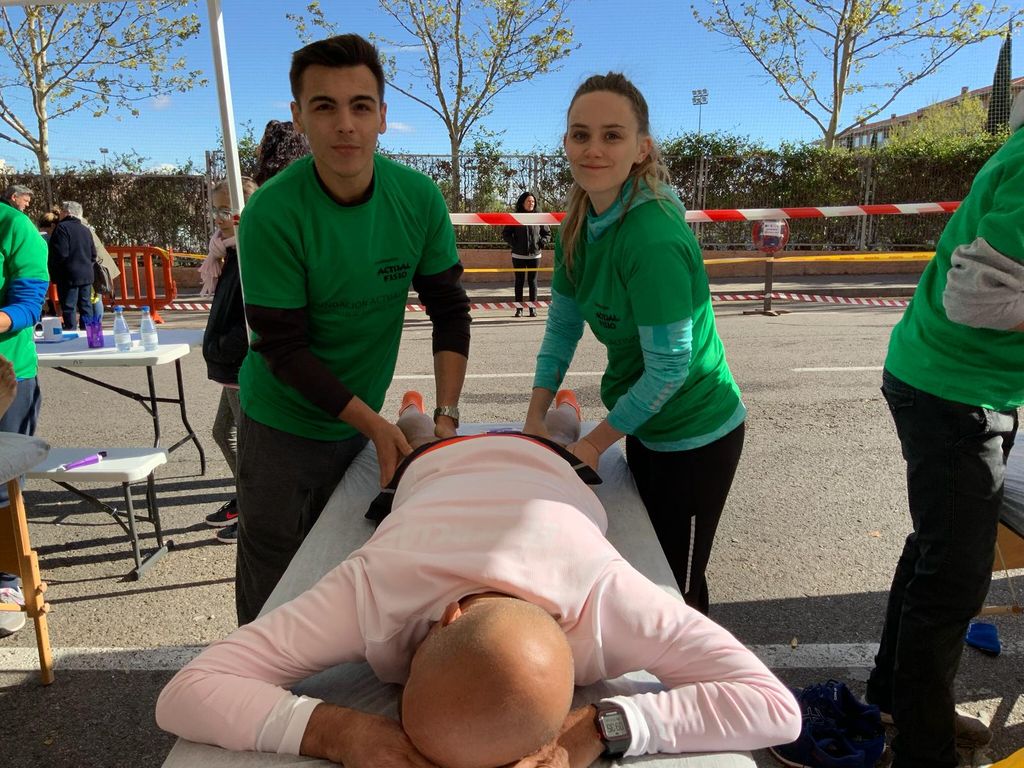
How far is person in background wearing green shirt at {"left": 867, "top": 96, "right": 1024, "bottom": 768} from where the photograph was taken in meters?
1.64

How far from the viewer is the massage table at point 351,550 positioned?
4.30ft

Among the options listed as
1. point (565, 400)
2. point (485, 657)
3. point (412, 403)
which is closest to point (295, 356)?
point (412, 403)

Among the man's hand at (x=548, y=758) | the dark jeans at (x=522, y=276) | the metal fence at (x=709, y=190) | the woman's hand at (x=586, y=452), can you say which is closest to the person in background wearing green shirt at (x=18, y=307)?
the woman's hand at (x=586, y=452)

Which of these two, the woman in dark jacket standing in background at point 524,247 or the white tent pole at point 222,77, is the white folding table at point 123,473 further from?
the woman in dark jacket standing in background at point 524,247

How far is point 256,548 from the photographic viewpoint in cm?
236

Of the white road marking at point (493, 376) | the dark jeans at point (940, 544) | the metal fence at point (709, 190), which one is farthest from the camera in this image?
the metal fence at point (709, 190)

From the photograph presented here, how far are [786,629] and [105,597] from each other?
9.28 feet

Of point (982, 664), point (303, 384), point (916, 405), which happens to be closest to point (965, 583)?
point (916, 405)

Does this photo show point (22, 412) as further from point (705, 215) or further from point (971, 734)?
point (705, 215)

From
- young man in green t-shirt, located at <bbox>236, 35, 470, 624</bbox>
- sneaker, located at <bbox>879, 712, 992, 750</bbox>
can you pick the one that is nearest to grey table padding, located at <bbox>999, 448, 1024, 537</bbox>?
sneaker, located at <bbox>879, 712, 992, 750</bbox>

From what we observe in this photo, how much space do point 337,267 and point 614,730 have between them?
1341mm

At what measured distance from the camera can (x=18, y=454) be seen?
2.19 metres

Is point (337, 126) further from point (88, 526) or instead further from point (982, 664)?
point (88, 526)

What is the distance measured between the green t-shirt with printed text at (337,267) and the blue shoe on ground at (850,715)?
1.61m
